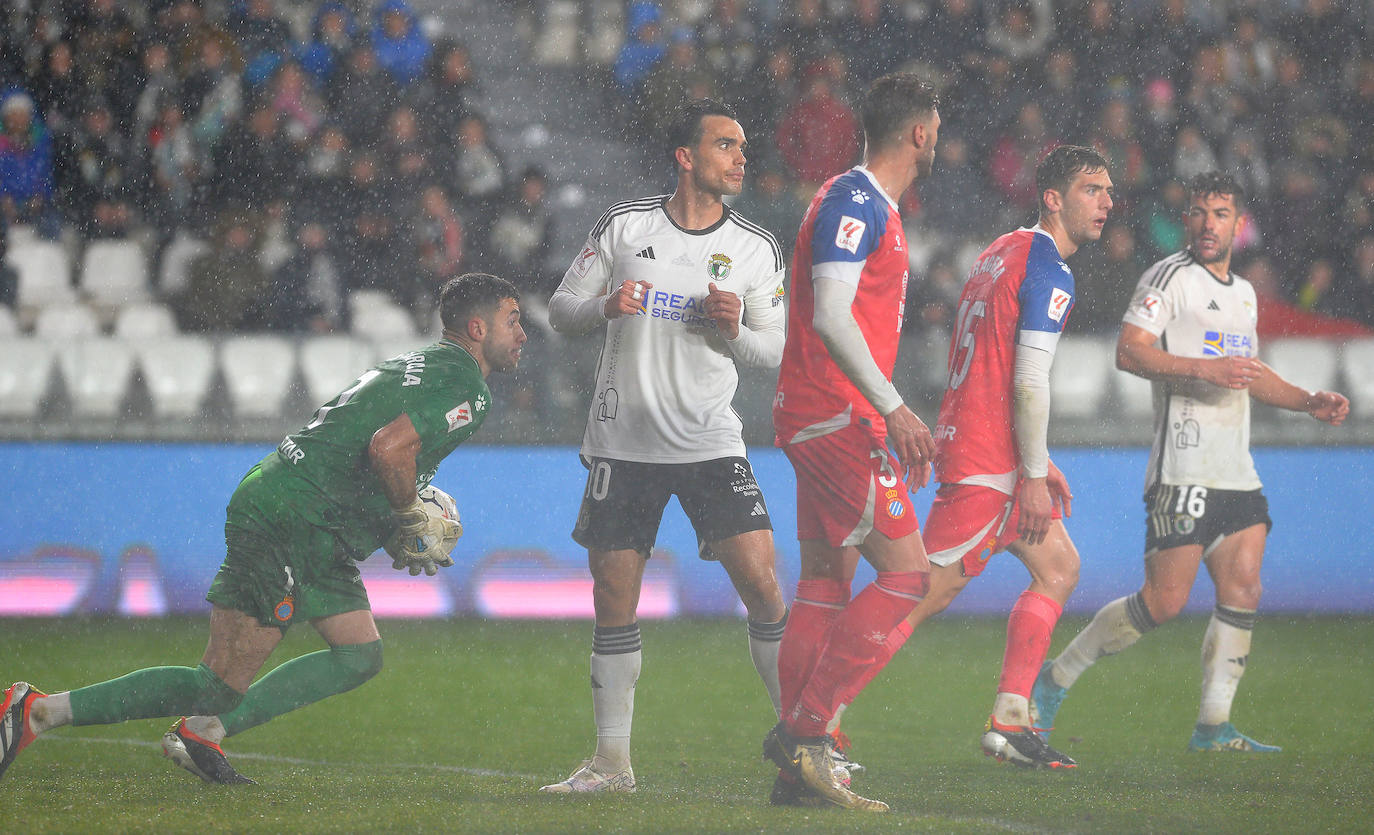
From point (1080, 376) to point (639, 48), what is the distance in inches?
166

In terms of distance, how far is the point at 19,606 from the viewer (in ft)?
25.4

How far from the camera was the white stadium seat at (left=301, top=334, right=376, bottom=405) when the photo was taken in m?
8.18

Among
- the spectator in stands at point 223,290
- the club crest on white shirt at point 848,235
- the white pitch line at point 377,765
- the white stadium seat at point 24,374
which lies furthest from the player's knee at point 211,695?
the spectator in stands at point 223,290

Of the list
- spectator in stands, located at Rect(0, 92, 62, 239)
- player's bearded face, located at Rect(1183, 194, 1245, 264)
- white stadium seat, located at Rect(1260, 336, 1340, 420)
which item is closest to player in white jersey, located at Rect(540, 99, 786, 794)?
player's bearded face, located at Rect(1183, 194, 1245, 264)

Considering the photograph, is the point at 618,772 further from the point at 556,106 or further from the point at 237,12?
the point at 556,106

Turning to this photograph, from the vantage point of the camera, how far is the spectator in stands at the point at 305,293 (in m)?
8.69

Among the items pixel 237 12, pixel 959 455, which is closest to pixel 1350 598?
pixel 959 455

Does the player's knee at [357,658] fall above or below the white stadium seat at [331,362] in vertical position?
below

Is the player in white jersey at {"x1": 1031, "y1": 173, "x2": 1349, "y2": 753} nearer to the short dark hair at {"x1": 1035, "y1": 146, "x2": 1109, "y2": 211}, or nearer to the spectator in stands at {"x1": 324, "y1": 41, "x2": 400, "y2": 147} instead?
the short dark hair at {"x1": 1035, "y1": 146, "x2": 1109, "y2": 211}

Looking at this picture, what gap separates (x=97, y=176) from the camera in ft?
32.6

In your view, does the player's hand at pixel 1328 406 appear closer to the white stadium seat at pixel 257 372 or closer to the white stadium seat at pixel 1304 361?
the white stadium seat at pixel 1304 361

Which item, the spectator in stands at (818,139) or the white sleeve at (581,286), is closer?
the white sleeve at (581,286)

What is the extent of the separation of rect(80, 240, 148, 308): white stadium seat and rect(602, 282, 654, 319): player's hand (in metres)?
5.73

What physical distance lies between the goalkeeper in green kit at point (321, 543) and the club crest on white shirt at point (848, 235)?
3.35 feet
